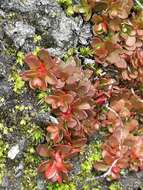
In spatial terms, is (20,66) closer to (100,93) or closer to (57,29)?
(57,29)

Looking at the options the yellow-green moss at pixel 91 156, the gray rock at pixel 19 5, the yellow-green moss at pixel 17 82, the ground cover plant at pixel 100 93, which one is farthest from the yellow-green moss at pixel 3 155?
the gray rock at pixel 19 5

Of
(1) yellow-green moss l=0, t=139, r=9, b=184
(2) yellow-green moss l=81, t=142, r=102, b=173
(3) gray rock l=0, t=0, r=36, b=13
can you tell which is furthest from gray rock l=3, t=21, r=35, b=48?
(2) yellow-green moss l=81, t=142, r=102, b=173

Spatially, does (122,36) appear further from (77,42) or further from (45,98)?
(45,98)

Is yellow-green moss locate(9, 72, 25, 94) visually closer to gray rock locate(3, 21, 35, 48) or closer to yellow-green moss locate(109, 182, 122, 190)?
gray rock locate(3, 21, 35, 48)

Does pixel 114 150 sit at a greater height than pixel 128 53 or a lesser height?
lesser

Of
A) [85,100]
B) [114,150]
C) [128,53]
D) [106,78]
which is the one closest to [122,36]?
[128,53]

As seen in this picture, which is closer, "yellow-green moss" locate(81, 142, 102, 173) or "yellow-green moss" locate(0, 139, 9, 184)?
"yellow-green moss" locate(0, 139, 9, 184)

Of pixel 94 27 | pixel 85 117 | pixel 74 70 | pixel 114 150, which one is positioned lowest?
pixel 114 150

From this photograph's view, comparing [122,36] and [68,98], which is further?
[122,36]
